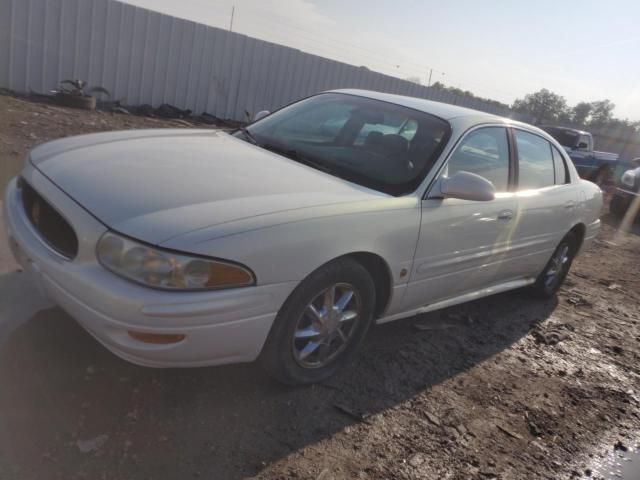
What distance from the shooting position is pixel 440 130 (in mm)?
3510

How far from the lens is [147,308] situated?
218 centimetres

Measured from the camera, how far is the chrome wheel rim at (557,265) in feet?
16.4

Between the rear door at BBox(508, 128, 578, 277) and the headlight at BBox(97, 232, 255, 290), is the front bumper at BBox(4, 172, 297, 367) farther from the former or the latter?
the rear door at BBox(508, 128, 578, 277)

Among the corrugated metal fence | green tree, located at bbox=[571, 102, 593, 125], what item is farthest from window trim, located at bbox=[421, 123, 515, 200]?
Result: green tree, located at bbox=[571, 102, 593, 125]

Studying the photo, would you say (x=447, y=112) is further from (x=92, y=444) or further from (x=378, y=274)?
(x=92, y=444)

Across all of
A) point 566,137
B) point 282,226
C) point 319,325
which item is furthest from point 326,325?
point 566,137

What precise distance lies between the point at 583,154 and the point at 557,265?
400 inches

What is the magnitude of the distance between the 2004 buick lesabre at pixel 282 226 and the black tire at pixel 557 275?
0.70 m

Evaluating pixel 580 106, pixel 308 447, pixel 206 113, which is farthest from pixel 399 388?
pixel 580 106

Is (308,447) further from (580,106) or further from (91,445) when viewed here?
(580,106)

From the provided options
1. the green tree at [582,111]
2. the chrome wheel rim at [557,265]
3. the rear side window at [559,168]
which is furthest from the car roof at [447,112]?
the green tree at [582,111]

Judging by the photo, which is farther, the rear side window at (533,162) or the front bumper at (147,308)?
the rear side window at (533,162)

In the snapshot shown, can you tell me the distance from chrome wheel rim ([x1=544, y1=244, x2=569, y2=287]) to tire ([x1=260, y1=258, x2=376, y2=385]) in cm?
261

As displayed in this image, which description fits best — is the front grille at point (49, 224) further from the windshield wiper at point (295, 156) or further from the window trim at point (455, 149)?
the window trim at point (455, 149)
